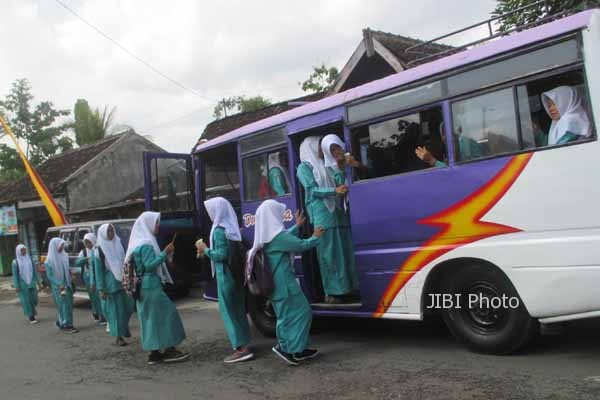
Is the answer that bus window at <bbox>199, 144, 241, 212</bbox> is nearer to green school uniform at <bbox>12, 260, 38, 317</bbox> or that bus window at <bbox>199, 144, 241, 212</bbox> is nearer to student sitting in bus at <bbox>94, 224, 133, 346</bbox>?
student sitting in bus at <bbox>94, 224, 133, 346</bbox>

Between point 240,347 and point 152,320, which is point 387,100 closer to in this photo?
point 240,347

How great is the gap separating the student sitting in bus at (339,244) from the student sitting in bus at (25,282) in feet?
24.3

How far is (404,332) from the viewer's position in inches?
263

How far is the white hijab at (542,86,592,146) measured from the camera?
173 inches

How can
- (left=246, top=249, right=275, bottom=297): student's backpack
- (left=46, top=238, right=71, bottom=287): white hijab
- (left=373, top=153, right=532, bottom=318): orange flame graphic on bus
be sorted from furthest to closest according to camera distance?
(left=46, top=238, right=71, bottom=287): white hijab
(left=246, top=249, right=275, bottom=297): student's backpack
(left=373, top=153, right=532, bottom=318): orange flame graphic on bus

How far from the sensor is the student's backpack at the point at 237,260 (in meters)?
5.99

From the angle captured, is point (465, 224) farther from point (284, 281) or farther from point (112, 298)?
point (112, 298)

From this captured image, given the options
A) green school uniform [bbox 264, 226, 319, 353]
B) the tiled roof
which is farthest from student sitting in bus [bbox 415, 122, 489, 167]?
the tiled roof

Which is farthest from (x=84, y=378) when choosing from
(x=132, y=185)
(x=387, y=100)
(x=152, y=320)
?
(x=132, y=185)

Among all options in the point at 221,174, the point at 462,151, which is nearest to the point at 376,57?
the point at 221,174

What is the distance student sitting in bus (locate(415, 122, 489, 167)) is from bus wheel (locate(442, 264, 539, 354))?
0.98 m

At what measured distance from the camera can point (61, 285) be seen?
984 centimetres

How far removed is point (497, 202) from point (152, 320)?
3.84 metres

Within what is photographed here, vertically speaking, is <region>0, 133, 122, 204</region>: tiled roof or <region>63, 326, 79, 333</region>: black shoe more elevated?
<region>0, 133, 122, 204</region>: tiled roof
